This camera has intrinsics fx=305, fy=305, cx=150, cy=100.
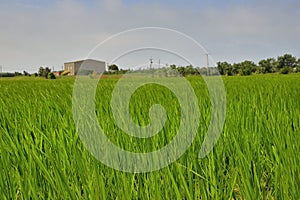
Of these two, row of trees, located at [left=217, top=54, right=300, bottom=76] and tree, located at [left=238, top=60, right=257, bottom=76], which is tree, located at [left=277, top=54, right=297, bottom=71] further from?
tree, located at [left=238, top=60, right=257, bottom=76]

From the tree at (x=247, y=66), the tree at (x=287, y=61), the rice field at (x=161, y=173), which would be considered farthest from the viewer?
the tree at (x=287, y=61)

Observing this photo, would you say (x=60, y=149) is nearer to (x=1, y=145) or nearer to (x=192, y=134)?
(x=1, y=145)

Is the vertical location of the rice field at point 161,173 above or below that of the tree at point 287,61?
below

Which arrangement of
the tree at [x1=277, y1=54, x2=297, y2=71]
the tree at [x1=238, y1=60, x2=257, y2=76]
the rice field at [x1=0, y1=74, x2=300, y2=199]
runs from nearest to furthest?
the rice field at [x1=0, y1=74, x2=300, y2=199] → the tree at [x1=238, y1=60, x2=257, y2=76] → the tree at [x1=277, y1=54, x2=297, y2=71]

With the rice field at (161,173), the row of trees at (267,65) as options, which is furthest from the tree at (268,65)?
the rice field at (161,173)

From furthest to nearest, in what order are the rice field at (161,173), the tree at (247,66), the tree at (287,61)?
the tree at (287,61) < the tree at (247,66) < the rice field at (161,173)

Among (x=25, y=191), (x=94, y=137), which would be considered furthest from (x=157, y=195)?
(x=94, y=137)

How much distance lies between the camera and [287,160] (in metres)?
0.71

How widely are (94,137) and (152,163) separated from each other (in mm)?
286

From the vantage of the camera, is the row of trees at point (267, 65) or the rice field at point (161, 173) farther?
the row of trees at point (267, 65)

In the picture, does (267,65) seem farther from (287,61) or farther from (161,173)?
(161,173)

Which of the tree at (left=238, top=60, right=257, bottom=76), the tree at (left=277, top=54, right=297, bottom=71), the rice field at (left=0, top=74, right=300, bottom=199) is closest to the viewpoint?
the rice field at (left=0, top=74, right=300, bottom=199)

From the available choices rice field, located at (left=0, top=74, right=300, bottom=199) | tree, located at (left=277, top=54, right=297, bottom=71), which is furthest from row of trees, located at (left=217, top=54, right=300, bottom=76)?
rice field, located at (left=0, top=74, right=300, bottom=199)

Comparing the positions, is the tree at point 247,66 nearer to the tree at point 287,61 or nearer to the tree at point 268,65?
the tree at point 268,65
